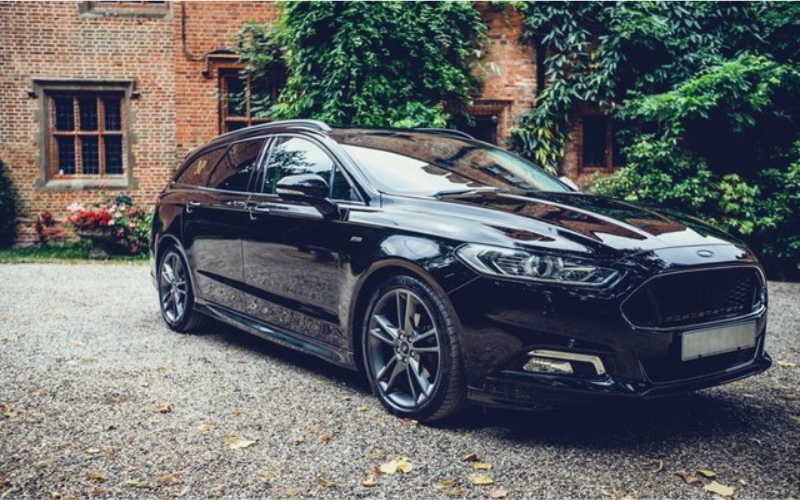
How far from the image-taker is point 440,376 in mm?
3775

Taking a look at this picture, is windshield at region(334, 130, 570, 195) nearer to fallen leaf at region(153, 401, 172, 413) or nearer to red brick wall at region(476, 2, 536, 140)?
fallen leaf at region(153, 401, 172, 413)

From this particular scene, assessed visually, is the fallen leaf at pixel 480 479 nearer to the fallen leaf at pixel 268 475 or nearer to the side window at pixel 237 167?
the fallen leaf at pixel 268 475

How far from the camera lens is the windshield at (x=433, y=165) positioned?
14.8 ft

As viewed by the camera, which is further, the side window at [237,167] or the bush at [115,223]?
the bush at [115,223]

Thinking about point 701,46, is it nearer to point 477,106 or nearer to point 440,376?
point 477,106

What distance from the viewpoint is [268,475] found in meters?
3.35

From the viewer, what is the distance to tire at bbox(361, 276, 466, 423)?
3.73 m

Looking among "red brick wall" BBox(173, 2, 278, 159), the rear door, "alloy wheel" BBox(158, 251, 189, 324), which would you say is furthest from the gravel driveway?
"red brick wall" BBox(173, 2, 278, 159)

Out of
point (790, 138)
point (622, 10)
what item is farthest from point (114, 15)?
point (790, 138)

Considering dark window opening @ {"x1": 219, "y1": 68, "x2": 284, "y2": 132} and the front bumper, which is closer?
the front bumper

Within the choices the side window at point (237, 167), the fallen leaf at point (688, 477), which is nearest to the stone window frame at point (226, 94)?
the side window at point (237, 167)

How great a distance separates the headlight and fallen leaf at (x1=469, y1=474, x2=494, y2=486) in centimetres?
91

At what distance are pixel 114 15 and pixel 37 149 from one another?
9.75 feet

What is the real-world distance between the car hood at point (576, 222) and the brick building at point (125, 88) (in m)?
9.95
